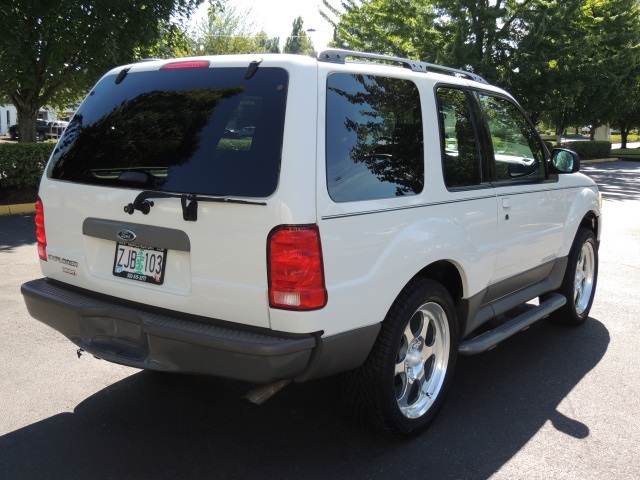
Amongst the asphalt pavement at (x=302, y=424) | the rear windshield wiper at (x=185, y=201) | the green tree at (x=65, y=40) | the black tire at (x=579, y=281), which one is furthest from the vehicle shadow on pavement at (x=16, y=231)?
the black tire at (x=579, y=281)

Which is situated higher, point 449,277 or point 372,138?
point 372,138

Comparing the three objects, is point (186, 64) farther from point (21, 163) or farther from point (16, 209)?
point (21, 163)

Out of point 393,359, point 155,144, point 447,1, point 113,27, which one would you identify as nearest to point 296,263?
point 393,359

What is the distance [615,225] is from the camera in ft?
37.5

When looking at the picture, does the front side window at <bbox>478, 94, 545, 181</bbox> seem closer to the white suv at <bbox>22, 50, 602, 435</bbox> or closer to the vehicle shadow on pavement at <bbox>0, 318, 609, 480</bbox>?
the white suv at <bbox>22, 50, 602, 435</bbox>

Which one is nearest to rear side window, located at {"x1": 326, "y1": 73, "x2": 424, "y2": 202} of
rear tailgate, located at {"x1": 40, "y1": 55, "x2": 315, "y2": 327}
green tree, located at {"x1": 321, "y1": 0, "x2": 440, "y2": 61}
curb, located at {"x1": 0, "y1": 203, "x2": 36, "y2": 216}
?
rear tailgate, located at {"x1": 40, "y1": 55, "x2": 315, "y2": 327}

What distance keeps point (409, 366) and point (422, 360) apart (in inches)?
4.4

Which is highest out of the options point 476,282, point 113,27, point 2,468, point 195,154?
point 113,27

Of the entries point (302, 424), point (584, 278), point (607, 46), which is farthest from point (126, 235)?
point (607, 46)

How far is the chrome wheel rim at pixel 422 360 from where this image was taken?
3.49m

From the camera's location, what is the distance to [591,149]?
33656mm

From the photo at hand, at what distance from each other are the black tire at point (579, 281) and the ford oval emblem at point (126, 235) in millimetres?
3646

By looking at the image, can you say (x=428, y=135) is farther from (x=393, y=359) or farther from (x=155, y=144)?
(x=155, y=144)

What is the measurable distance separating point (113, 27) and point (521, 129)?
35.8 ft
